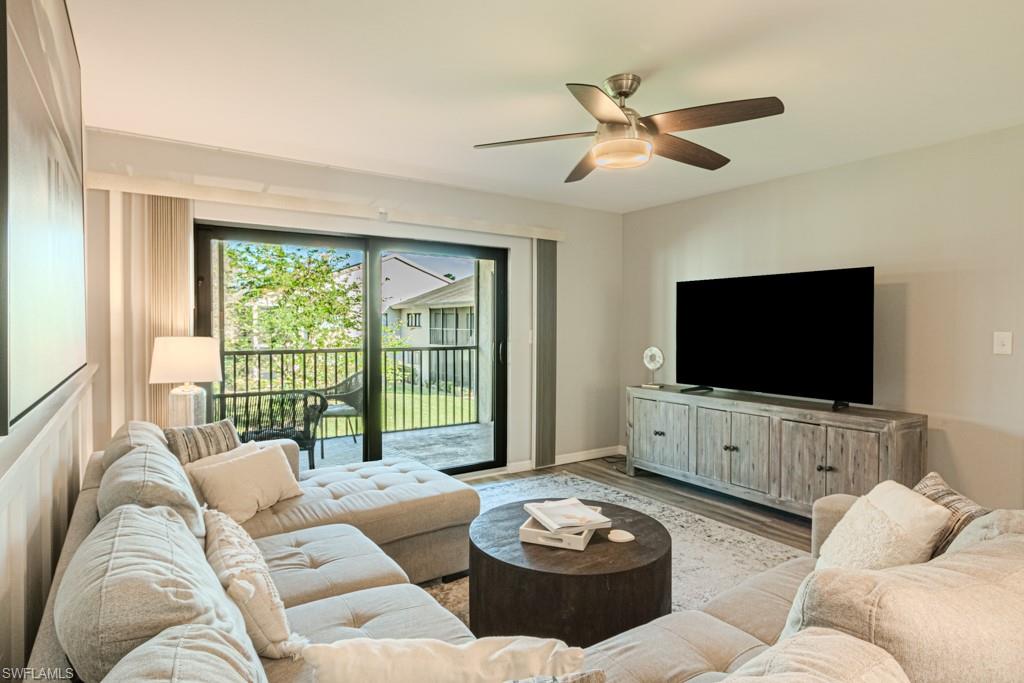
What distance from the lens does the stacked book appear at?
83.6 inches

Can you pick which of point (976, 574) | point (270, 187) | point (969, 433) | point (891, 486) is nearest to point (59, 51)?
point (270, 187)

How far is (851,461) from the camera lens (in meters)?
3.38

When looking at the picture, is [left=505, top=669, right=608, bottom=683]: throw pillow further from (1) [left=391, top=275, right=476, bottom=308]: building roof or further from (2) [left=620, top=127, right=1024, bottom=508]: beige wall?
(1) [left=391, top=275, right=476, bottom=308]: building roof

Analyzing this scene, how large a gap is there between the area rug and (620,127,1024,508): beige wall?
129 cm

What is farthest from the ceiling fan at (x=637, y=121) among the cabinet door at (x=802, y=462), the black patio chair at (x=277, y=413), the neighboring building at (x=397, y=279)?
the black patio chair at (x=277, y=413)

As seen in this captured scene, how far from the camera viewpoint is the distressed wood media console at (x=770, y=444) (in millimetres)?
3322

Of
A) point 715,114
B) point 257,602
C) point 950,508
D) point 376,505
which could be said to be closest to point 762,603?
point 950,508

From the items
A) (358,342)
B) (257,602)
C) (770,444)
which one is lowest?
(770,444)

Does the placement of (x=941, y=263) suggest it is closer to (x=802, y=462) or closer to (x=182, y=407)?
(x=802, y=462)

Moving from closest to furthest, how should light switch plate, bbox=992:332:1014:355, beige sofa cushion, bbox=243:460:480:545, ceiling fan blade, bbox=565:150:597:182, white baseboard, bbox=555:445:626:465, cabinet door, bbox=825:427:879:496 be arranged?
beige sofa cushion, bbox=243:460:480:545 → ceiling fan blade, bbox=565:150:597:182 → light switch plate, bbox=992:332:1014:355 → cabinet door, bbox=825:427:879:496 → white baseboard, bbox=555:445:626:465

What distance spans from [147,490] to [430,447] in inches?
131

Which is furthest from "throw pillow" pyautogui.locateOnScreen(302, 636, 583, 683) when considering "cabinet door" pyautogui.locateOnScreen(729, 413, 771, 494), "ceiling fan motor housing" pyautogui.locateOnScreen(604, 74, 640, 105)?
"cabinet door" pyautogui.locateOnScreen(729, 413, 771, 494)

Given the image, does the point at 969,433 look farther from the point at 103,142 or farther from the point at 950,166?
the point at 103,142

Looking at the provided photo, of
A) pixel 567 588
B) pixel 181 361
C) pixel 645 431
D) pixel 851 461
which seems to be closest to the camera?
pixel 567 588
